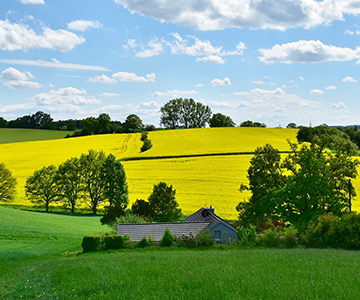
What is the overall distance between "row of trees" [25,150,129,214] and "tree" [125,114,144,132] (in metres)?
71.8

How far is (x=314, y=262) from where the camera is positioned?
1590 centimetres

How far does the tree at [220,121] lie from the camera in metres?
143

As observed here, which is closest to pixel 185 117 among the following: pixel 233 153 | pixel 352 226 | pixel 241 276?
pixel 233 153

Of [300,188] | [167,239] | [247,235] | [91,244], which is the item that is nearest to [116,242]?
[91,244]

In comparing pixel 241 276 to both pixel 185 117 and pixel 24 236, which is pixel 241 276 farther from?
pixel 185 117

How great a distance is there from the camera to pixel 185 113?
144250 millimetres

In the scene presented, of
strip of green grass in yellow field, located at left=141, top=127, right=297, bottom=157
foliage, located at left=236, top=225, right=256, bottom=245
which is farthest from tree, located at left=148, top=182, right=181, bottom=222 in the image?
strip of green grass in yellow field, located at left=141, top=127, right=297, bottom=157

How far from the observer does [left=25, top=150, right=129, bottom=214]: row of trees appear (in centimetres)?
5278

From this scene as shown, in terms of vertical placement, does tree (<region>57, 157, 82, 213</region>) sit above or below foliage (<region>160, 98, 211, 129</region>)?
below

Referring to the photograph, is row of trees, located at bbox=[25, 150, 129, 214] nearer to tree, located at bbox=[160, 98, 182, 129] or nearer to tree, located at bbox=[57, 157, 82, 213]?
tree, located at bbox=[57, 157, 82, 213]

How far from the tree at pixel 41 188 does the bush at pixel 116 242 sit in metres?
A: 28.3

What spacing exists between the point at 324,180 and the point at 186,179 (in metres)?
31.4

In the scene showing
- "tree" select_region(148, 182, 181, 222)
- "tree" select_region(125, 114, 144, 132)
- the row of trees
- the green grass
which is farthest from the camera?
"tree" select_region(125, 114, 144, 132)

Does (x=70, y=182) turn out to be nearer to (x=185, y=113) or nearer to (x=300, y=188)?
(x=300, y=188)
